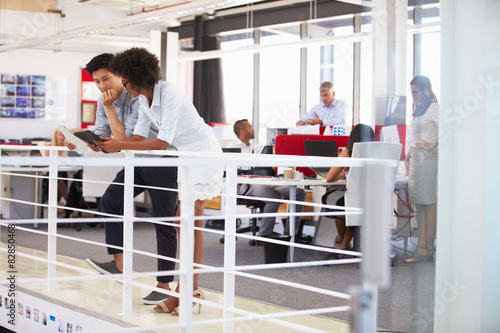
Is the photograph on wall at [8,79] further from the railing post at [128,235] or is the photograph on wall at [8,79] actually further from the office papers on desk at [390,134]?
the office papers on desk at [390,134]

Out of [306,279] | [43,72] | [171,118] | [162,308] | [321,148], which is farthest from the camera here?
[43,72]

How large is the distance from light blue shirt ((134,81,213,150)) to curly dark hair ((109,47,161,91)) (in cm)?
5

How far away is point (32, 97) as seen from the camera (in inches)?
391

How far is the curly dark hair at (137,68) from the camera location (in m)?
2.48

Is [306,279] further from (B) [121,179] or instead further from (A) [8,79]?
(A) [8,79]

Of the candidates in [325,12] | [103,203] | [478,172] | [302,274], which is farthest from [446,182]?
[325,12]

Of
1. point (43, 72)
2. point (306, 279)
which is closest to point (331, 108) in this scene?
point (306, 279)

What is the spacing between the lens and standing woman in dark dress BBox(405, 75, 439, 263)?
214cm

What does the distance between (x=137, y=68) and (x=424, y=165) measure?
1.21 metres

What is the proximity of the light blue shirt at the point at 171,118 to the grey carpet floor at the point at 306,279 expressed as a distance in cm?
98

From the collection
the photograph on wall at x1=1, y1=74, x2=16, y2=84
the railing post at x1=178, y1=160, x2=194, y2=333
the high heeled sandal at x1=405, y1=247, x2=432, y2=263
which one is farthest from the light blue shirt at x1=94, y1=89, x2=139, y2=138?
the photograph on wall at x1=1, y1=74, x2=16, y2=84

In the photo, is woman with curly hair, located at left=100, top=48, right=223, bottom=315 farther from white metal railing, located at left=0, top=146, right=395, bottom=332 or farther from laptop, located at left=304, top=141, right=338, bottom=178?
laptop, located at left=304, top=141, right=338, bottom=178

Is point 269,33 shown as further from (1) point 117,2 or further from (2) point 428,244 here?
(2) point 428,244

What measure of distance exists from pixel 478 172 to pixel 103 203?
169 cm
